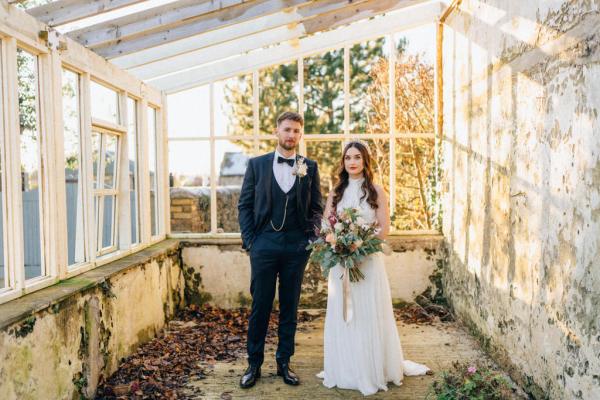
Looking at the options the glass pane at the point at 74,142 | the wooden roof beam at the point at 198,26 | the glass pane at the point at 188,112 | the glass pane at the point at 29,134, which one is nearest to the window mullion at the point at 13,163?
the glass pane at the point at 29,134

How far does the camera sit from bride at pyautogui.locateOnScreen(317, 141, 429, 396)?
4.01 metres

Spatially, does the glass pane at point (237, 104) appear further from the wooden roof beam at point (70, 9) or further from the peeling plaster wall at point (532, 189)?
the wooden roof beam at point (70, 9)

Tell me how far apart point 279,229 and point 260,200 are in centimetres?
28

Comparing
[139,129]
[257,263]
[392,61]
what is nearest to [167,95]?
[139,129]

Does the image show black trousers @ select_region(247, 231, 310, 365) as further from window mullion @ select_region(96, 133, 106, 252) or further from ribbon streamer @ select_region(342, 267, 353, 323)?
window mullion @ select_region(96, 133, 106, 252)

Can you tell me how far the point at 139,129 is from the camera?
589 centimetres

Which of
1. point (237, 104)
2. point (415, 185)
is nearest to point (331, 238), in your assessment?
point (415, 185)

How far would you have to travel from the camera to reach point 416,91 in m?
7.43

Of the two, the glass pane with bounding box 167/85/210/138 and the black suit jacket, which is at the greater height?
the glass pane with bounding box 167/85/210/138

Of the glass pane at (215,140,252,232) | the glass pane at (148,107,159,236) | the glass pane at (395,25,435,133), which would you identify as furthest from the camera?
the glass pane at (215,140,252,232)

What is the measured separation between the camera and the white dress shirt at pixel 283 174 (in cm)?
416

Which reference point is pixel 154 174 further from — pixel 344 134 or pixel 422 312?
pixel 422 312

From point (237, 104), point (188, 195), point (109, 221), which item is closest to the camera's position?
point (109, 221)

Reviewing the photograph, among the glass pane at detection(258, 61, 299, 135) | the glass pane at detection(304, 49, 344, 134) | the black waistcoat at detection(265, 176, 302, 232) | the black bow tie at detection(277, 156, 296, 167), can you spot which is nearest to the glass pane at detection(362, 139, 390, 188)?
the black bow tie at detection(277, 156, 296, 167)
